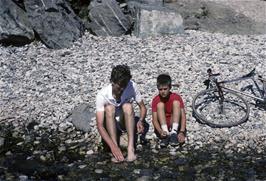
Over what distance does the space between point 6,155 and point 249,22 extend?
10104mm

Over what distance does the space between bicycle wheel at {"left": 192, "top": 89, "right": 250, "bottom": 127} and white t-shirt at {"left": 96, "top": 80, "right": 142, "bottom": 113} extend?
5.51 feet

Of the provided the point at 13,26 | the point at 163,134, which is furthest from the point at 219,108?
the point at 13,26

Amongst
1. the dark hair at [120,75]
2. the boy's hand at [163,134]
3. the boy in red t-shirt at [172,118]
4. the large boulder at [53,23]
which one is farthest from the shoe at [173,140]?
the large boulder at [53,23]

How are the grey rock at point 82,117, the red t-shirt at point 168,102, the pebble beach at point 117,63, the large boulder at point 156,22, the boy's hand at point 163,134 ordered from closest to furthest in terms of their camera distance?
the boy's hand at point 163,134, the red t-shirt at point 168,102, the pebble beach at point 117,63, the grey rock at point 82,117, the large boulder at point 156,22

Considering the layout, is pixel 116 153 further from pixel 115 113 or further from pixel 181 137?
pixel 181 137

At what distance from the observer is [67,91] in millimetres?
12297

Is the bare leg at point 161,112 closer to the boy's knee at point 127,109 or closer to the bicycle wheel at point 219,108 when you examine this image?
the boy's knee at point 127,109

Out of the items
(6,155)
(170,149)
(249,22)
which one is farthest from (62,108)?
(249,22)

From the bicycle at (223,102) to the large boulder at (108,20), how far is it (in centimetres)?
512

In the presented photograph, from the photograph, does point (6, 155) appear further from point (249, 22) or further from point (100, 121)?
point (249, 22)

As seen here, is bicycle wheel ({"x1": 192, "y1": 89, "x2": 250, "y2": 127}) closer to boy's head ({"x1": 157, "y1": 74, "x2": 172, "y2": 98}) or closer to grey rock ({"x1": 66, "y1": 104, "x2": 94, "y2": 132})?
boy's head ({"x1": 157, "y1": 74, "x2": 172, "y2": 98})

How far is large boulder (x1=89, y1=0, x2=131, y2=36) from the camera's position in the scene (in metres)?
15.6

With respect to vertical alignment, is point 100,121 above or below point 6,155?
above

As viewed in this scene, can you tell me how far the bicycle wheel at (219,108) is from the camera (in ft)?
35.0
